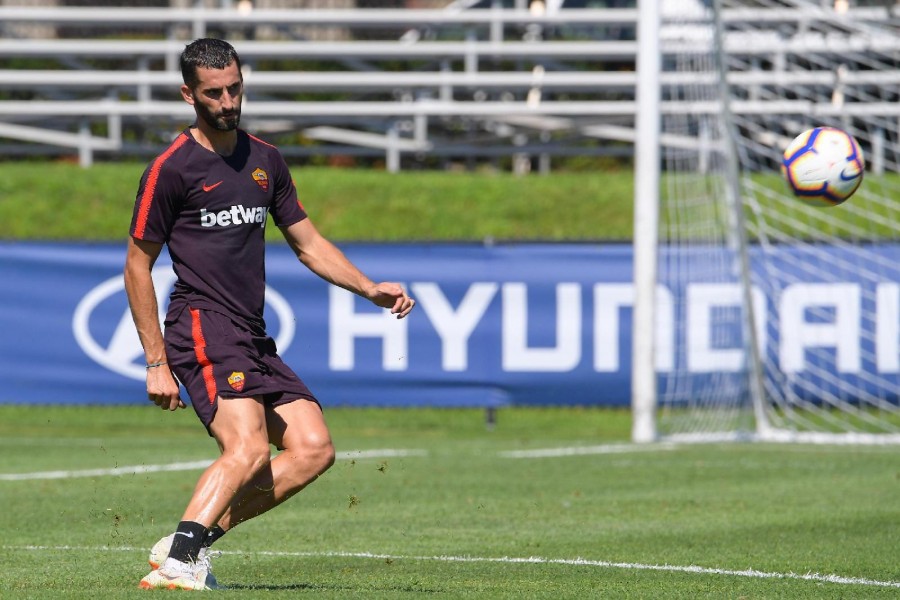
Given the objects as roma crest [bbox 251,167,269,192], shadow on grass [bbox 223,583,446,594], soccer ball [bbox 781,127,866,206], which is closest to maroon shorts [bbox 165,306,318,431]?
as roma crest [bbox 251,167,269,192]

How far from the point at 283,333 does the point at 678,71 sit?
15.0 ft

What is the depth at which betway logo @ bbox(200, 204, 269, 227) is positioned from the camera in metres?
5.34

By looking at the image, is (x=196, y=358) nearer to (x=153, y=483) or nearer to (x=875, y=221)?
(x=153, y=483)

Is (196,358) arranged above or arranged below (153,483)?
above

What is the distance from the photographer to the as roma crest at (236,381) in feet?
17.3

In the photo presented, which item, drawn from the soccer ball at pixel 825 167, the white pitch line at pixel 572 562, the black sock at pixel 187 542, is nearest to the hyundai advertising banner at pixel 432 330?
the soccer ball at pixel 825 167

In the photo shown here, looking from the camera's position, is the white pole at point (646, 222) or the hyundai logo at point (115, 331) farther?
the hyundai logo at point (115, 331)

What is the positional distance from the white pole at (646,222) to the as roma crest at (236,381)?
7.63 m

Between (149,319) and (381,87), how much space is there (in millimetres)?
15520

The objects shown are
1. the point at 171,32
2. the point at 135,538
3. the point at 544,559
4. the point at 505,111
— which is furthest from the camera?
the point at 171,32

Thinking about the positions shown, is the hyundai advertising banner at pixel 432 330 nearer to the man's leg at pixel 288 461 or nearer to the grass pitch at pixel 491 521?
the grass pitch at pixel 491 521

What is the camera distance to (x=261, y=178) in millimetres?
5473

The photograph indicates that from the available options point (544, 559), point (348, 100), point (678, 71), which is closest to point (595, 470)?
point (544, 559)

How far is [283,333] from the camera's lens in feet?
47.4
